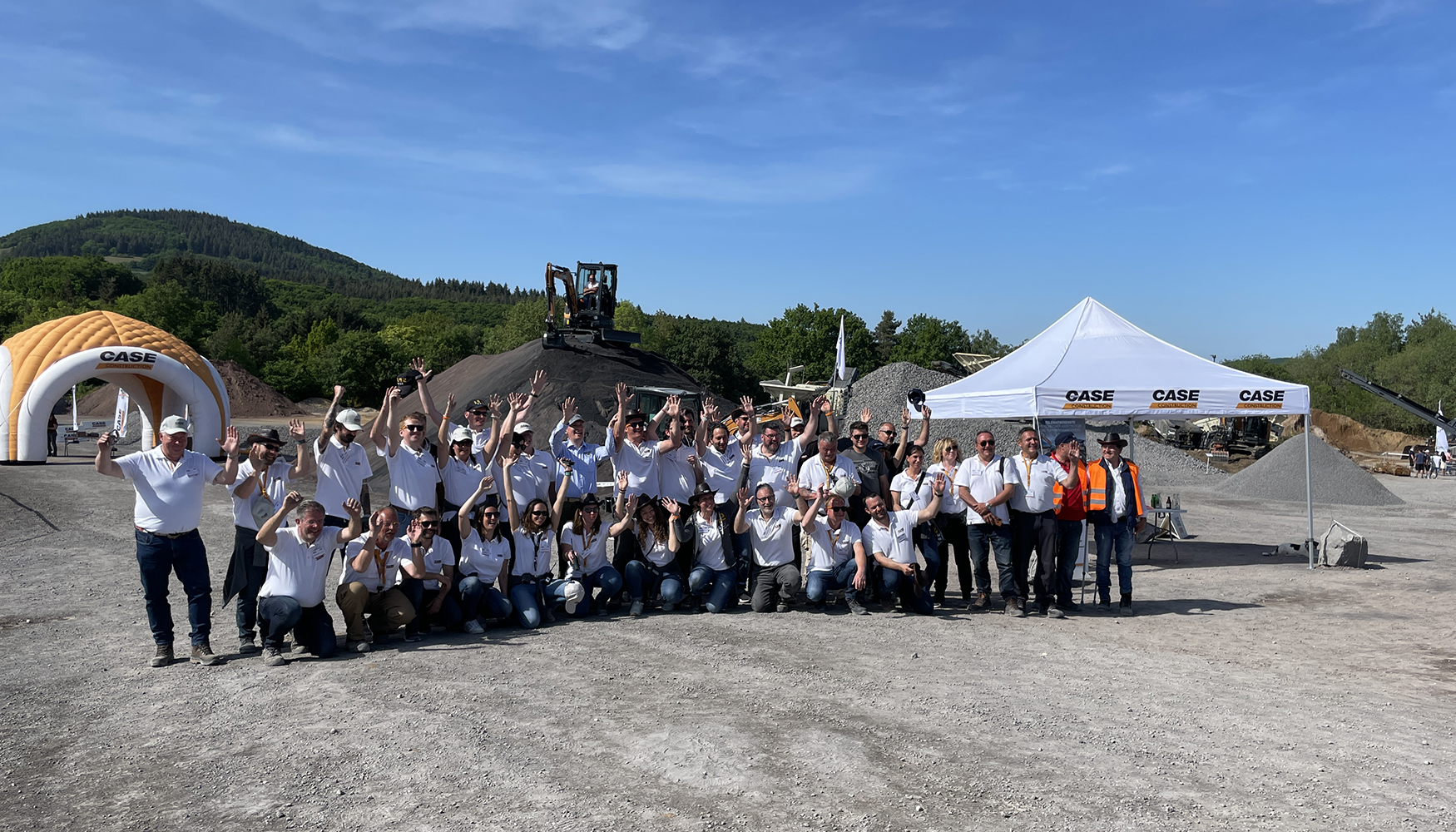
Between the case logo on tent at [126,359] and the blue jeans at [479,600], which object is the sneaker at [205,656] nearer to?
the blue jeans at [479,600]

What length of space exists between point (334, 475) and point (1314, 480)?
20119mm

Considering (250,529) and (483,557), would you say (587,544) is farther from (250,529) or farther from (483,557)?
(250,529)

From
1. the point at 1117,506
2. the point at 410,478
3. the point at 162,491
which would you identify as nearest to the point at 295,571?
the point at 162,491

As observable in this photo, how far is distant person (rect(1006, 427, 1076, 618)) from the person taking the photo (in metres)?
8.45

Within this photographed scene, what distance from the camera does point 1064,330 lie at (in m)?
Answer: 13.1

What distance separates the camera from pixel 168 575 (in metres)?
6.39

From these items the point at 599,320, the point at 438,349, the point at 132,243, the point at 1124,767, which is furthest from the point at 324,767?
the point at 132,243

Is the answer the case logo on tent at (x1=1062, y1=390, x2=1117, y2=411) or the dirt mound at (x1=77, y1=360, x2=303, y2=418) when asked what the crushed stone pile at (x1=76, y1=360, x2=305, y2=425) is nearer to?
the dirt mound at (x1=77, y1=360, x2=303, y2=418)

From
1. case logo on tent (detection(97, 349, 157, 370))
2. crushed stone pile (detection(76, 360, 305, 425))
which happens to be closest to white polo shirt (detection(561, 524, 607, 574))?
case logo on tent (detection(97, 349, 157, 370))

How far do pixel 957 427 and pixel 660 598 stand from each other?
66.5 feet

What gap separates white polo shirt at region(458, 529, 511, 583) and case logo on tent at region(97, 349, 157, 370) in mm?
20460

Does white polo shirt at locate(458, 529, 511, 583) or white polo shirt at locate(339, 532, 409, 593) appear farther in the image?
white polo shirt at locate(458, 529, 511, 583)

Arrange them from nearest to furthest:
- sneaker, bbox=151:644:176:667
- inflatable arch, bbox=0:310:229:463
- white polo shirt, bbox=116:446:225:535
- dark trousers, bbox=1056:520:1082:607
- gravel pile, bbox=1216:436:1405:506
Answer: white polo shirt, bbox=116:446:225:535 → sneaker, bbox=151:644:176:667 → dark trousers, bbox=1056:520:1082:607 → gravel pile, bbox=1216:436:1405:506 → inflatable arch, bbox=0:310:229:463

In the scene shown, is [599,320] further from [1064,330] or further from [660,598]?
[660,598]
